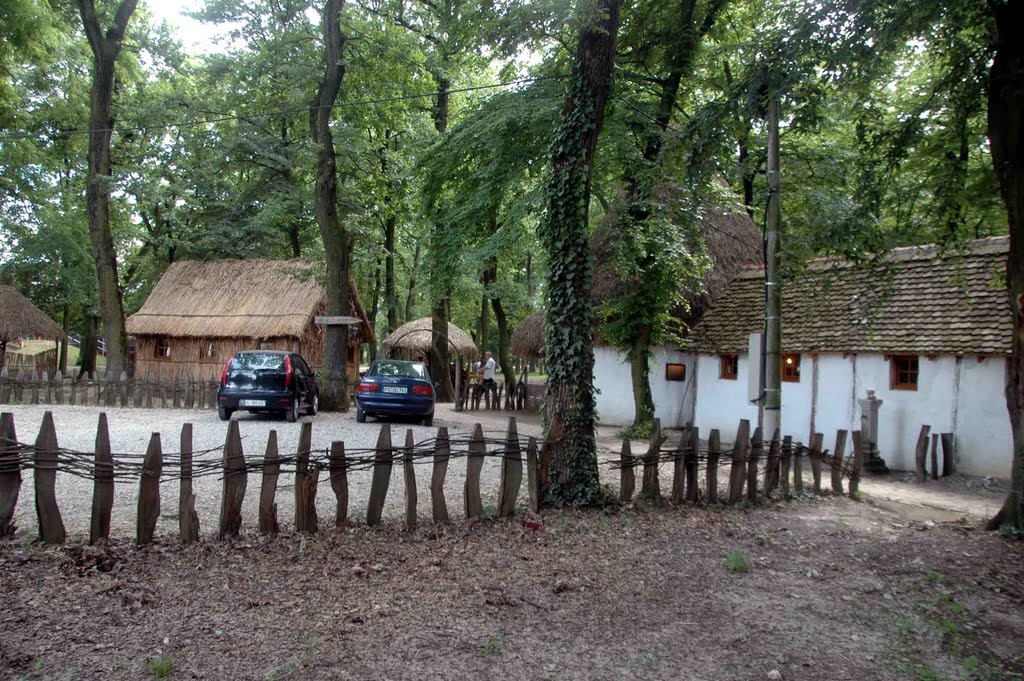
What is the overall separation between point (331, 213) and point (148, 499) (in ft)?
48.3

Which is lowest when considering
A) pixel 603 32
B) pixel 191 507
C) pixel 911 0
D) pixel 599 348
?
pixel 191 507

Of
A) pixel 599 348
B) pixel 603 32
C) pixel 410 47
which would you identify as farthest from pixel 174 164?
pixel 603 32

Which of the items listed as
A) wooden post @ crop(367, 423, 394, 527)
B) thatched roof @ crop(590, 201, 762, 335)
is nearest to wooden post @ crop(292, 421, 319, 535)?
wooden post @ crop(367, 423, 394, 527)

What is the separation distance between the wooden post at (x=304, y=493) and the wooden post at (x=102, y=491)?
52.6 inches

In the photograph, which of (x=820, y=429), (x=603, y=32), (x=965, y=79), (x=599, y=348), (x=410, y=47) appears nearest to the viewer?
(x=603, y=32)

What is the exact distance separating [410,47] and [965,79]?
14.2 metres

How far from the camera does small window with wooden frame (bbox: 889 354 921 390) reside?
14039mm

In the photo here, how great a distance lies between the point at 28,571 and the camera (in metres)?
4.82

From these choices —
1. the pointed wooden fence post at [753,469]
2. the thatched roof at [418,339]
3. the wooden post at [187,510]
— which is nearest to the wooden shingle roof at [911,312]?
the pointed wooden fence post at [753,469]

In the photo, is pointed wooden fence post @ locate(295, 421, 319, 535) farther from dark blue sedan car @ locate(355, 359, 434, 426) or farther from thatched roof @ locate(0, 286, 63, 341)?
thatched roof @ locate(0, 286, 63, 341)

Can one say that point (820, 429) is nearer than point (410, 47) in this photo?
Yes

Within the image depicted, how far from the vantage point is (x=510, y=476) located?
6953 mm

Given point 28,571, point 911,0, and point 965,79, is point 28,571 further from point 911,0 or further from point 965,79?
point 965,79

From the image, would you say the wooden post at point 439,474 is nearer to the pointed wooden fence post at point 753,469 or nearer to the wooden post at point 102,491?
the wooden post at point 102,491
